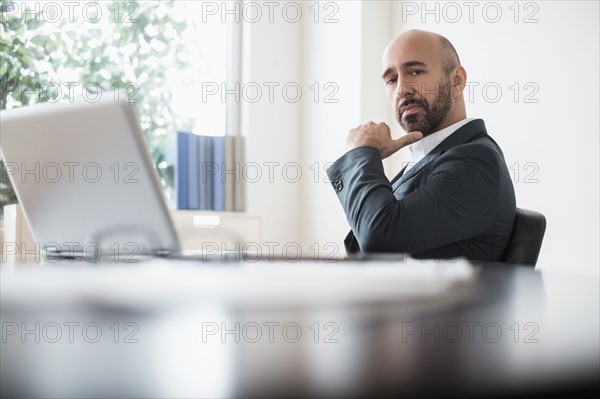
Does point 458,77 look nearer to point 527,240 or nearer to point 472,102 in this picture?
point 527,240

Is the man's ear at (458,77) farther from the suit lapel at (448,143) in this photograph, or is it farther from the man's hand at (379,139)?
the man's hand at (379,139)

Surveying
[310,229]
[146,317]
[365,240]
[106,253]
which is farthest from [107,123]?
[310,229]

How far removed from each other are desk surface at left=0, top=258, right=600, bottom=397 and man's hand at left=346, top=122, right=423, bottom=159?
133 centimetres

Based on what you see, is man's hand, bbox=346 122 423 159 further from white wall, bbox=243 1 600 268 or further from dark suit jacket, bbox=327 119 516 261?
white wall, bbox=243 1 600 268

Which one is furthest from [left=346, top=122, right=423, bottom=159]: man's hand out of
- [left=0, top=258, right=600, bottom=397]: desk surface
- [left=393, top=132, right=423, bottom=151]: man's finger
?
[left=0, top=258, right=600, bottom=397]: desk surface

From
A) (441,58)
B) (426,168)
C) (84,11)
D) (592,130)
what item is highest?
(84,11)

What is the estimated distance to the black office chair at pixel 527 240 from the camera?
1533 millimetres

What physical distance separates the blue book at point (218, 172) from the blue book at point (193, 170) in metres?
0.13

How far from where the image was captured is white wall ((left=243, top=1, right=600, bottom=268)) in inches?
95.0

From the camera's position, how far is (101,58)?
3711 mm

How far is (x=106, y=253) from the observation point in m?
1.45

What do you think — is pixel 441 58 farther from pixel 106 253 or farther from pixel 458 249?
pixel 106 253

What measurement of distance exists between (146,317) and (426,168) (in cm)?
148

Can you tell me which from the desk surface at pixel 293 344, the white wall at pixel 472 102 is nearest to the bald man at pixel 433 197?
the white wall at pixel 472 102
